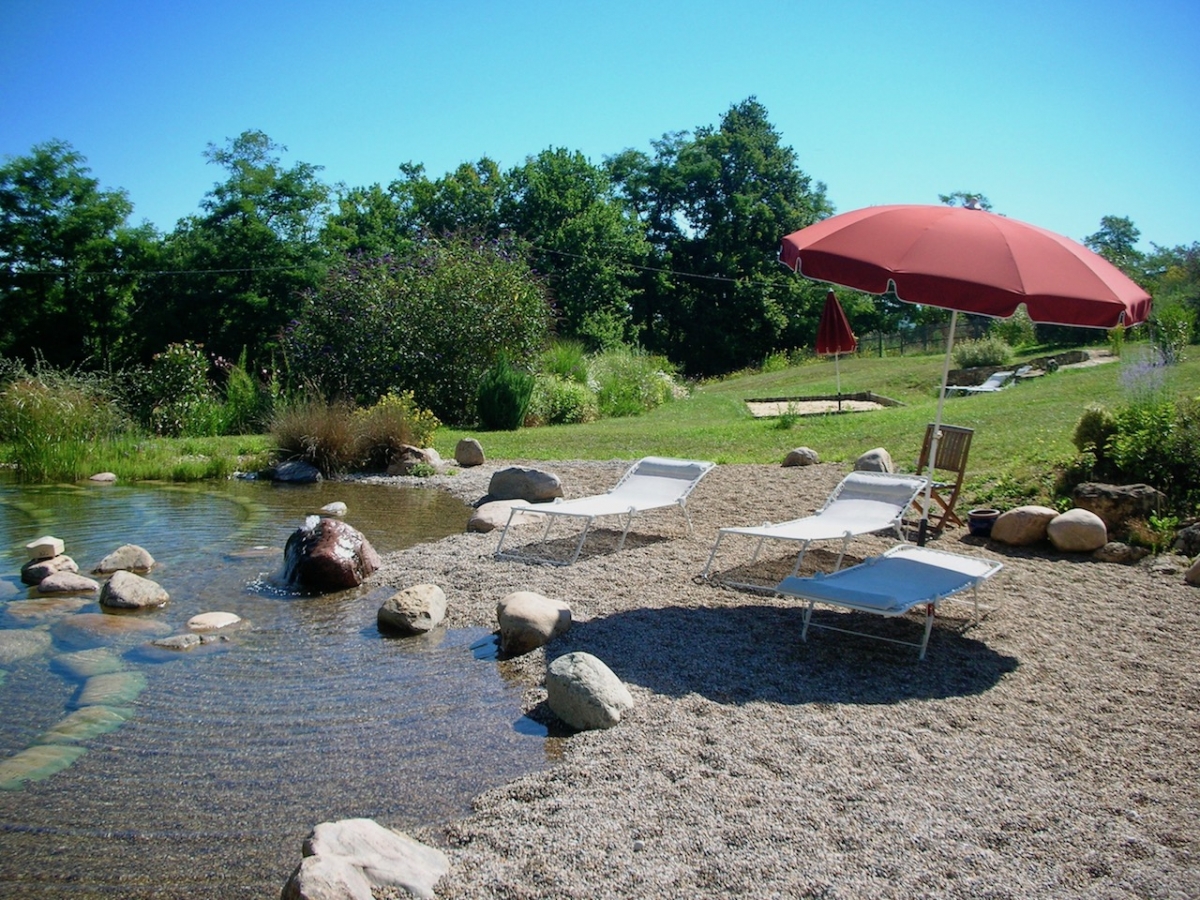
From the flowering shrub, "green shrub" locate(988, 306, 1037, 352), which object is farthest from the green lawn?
"green shrub" locate(988, 306, 1037, 352)

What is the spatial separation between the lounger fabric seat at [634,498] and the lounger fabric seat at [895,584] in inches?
84.5

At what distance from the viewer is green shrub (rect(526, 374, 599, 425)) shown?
65.7 feet

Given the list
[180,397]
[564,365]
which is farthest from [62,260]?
[564,365]

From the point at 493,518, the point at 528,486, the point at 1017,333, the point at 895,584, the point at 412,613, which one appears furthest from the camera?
the point at 1017,333

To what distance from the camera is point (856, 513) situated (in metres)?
6.98

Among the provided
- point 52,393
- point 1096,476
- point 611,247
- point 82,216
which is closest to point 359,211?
point 611,247

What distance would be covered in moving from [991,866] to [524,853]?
1.56 metres

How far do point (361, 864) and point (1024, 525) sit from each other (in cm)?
616

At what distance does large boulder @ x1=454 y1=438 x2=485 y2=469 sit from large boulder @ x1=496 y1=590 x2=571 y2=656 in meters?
8.06

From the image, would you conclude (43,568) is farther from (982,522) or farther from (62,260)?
(62,260)

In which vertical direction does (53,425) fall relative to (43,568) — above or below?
above

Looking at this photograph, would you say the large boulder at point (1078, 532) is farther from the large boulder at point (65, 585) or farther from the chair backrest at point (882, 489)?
the large boulder at point (65, 585)

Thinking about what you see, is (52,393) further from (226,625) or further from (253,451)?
(226,625)

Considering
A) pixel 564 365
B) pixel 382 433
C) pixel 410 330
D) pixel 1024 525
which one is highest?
pixel 410 330
